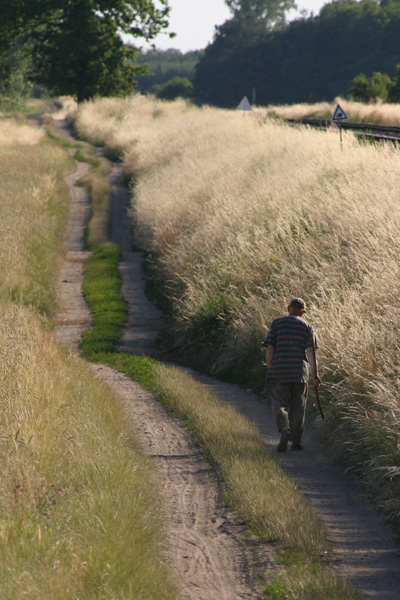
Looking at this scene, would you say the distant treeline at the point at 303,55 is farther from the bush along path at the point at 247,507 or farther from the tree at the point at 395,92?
the bush along path at the point at 247,507

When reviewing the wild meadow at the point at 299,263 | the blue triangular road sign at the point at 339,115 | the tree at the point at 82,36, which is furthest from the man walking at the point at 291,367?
the tree at the point at 82,36

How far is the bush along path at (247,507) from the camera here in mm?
5371

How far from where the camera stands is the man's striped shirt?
8.12m

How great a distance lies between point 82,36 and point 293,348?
3946cm

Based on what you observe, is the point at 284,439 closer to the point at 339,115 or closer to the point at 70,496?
the point at 70,496

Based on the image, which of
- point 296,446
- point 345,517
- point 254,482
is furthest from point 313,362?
point 345,517

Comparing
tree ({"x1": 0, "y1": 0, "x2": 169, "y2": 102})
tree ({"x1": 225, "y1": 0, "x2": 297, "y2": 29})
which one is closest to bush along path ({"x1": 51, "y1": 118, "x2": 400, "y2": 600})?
tree ({"x1": 0, "y1": 0, "x2": 169, "y2": 102})

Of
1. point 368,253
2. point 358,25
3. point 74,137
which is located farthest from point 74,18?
point 358,25

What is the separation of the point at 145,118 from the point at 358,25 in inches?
1817

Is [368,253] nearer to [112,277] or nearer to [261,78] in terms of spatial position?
[112,277]

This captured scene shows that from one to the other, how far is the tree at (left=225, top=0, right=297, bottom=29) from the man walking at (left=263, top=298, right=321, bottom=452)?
133387 mm

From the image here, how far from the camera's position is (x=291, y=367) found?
8.16 meters

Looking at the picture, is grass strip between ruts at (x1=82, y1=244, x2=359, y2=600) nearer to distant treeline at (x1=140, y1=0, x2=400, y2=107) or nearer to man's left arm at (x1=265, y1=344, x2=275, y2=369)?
man's left arm at (x1=265, y1=344, x2=275, y2=369)

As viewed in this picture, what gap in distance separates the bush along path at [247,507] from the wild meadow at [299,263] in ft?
1.47
